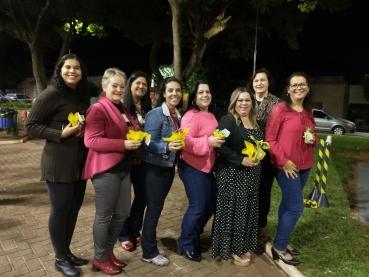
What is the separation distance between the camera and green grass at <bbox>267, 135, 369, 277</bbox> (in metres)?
3.47

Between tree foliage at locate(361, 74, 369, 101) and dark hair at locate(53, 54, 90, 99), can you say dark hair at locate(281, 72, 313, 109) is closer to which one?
dark hair at locate(53, 54, 90, 99)

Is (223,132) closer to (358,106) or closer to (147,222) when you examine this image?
(147,222)

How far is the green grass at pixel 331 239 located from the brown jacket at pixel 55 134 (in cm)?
269

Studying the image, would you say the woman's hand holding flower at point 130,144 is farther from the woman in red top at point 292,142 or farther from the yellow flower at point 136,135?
the woman in red top at point 292,142

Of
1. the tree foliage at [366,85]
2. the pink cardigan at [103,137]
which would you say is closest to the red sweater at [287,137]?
the pink cardigan at [103,137]


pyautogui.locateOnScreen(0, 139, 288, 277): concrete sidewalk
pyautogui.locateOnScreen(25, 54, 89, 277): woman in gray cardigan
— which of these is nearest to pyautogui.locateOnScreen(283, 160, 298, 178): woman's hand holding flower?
pyautogui.locateOnScreen(0, 139, 288, 277): concrete sidewalk

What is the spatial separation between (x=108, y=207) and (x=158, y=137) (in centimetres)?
83

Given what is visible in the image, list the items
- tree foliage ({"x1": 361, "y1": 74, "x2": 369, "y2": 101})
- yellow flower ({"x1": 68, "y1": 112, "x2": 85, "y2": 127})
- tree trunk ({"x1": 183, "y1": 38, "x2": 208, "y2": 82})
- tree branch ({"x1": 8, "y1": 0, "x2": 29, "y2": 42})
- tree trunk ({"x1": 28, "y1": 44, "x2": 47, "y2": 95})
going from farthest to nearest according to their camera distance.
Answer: tree foliage ({"x1": 361, "y1": 74, "x2": 369, "y2": 101})
tree trunk ({"x1": 28, "y1": 44, "x2": 47, "y2": 95})
tree branch ({"x1": 8, "y1": 0, "x2": 29, "y2": 42})
tree trunk ({"x1": 183, "y1": 38, "x2": 208, "y2": 82})
yellow flower ({"x1": 68, "y1": 112, "x2": 85, "y2": 127})

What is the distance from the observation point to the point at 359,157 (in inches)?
384

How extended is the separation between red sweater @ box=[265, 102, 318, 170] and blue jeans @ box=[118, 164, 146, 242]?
144 centimetres

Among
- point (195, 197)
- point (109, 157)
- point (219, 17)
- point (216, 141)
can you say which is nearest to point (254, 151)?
point (216, 141)

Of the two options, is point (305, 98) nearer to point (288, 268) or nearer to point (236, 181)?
point (236, 181)

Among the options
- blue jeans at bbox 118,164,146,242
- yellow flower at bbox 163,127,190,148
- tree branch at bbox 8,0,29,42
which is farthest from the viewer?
tree branch at bbox 8,0,29,42

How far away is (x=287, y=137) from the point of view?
328 centimetres
